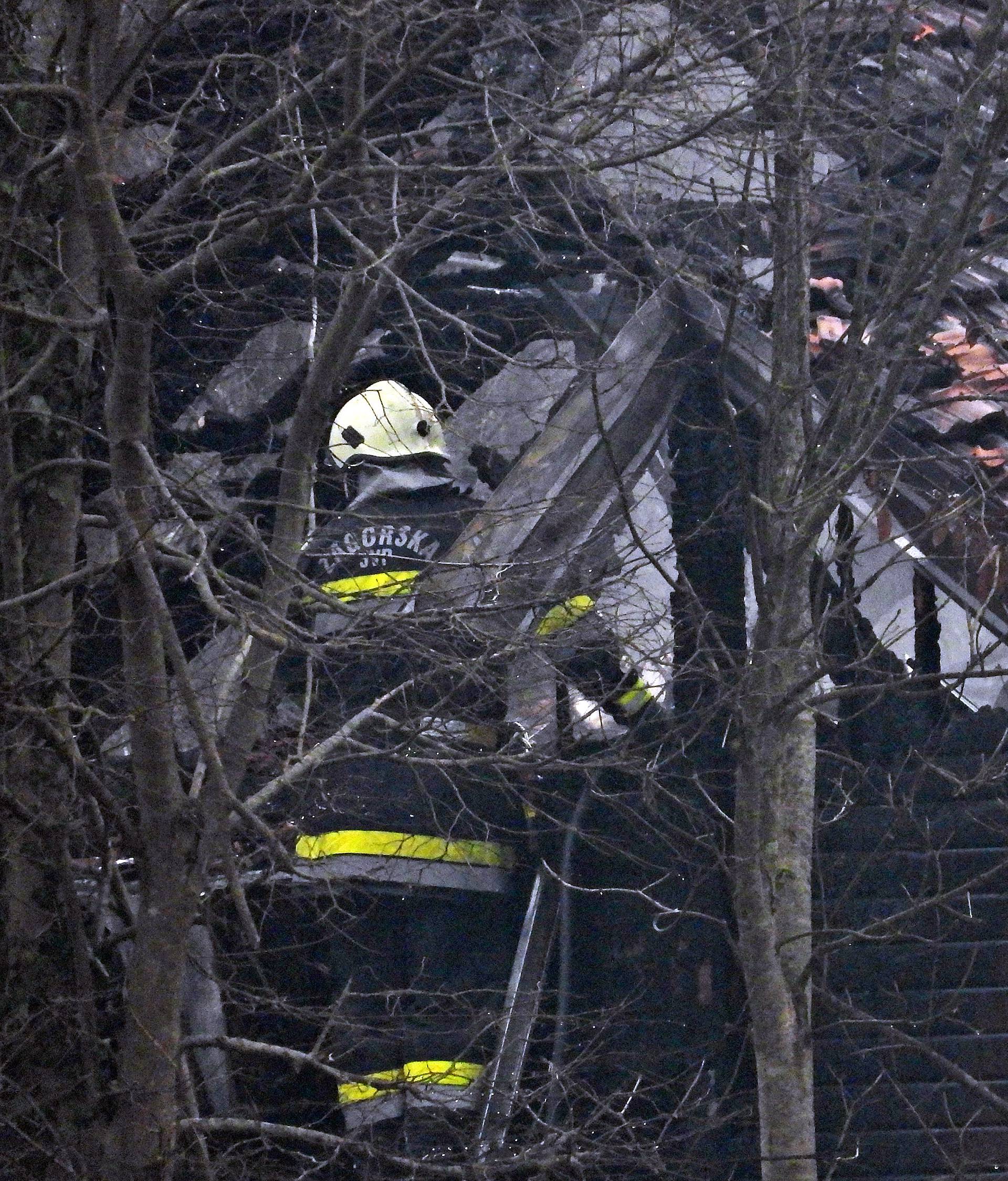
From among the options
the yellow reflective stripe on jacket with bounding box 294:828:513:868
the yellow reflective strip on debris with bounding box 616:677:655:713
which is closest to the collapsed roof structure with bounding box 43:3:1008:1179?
the yellow reflective strip on debris with bounding box 616:677:655:713

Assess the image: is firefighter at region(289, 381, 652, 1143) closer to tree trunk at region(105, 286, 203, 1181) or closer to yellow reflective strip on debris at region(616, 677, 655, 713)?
yellow reflective strip on debris at region(616, 677, 655, 713)

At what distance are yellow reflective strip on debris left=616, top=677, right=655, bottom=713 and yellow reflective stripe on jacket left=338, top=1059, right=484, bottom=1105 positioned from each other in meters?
1.60

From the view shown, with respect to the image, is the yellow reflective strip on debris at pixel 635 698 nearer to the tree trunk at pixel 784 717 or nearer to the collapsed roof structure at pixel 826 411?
the collapsed roof structure at pixel 826 411

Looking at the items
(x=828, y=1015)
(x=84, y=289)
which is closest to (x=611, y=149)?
(x=84, y=289)

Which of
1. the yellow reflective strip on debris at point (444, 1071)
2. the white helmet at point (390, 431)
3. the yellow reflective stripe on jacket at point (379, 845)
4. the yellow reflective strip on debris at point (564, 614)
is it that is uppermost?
the white helmet at point (390, 431)

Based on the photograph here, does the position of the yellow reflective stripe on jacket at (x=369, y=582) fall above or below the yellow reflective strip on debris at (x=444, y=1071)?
above

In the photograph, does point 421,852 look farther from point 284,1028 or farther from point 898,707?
point 898,707

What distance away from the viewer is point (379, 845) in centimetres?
676

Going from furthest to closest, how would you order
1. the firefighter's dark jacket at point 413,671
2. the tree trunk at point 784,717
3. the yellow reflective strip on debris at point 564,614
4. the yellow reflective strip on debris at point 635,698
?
the yellow reflective strip on debris at point 635,698, the yellow reflective strip on debris at point 564,614, the firefighter's dark jacket at point 413,671, the tree trunk at point 784,717

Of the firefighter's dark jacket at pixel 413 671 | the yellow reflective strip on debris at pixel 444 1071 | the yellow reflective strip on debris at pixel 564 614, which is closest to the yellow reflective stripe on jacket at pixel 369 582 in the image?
the firefighter's dark jacket at pixel 413 671

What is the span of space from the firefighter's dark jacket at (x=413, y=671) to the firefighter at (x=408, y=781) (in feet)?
0.05

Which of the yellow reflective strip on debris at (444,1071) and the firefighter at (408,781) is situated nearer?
the firefighter at (408,781)

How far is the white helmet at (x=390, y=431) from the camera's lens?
7516 millimetres

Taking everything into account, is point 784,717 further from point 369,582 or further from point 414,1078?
point 369,582
